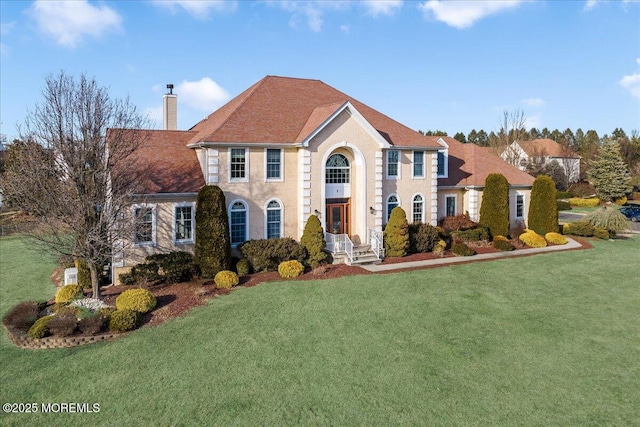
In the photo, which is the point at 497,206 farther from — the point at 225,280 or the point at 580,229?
the point at 225,280

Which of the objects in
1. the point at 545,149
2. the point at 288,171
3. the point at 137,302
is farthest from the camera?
the point at 545,149

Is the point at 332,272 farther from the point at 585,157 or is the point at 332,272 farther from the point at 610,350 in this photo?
the point at 585,157

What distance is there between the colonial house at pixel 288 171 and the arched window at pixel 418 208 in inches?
2.5

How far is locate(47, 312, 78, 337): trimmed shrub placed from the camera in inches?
533

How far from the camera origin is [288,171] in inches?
933

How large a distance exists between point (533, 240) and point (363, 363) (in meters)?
20.9

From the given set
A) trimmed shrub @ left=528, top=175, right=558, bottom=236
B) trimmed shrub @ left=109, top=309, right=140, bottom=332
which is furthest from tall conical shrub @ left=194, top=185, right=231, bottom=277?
trimmed shrub @ left=528, top=175, right=558, bottom=236

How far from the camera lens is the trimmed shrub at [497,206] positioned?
29.0 metres

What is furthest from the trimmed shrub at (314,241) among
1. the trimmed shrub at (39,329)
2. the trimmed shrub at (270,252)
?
the trimmed shrub at (39,329)

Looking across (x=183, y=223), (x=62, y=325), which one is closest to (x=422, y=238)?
(x=183, y=223)

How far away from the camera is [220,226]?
19953 millimetres

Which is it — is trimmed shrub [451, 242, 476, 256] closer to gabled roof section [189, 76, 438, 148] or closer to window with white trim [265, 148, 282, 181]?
gabled roof section [189, 76, 438, 148]

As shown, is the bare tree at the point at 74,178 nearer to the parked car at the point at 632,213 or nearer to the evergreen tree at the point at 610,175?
the parked car at the point at 632,213

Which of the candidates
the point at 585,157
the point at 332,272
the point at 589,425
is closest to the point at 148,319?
the point at 332,272
